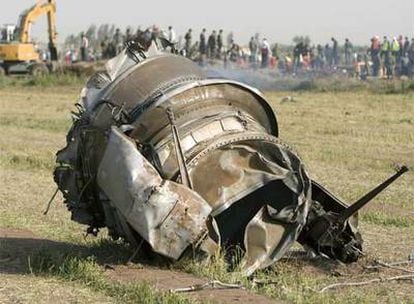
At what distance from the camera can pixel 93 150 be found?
25.2 ft

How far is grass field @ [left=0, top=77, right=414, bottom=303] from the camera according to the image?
6918mm

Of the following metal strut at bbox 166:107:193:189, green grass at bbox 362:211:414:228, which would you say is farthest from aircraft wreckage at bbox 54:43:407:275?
green grass at bbox 362:211:414:228

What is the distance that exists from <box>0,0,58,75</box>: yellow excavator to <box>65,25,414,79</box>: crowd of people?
2.38m

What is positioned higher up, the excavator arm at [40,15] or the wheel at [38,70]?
the excavator arm at [40,15]

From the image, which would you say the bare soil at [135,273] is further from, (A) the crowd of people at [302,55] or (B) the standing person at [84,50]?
(B) the standing person at [84,50]

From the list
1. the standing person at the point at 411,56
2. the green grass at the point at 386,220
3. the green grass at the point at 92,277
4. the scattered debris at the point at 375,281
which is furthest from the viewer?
the standing person at the point at 411,56

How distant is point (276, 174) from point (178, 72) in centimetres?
137

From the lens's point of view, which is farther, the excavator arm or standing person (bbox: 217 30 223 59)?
the excavator arm

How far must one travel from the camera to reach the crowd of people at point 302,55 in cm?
4050

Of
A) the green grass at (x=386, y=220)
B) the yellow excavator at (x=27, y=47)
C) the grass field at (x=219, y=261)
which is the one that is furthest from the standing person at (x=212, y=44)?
the green grass at (x=386, y=220)

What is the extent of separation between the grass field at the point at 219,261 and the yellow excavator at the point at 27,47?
23476mm

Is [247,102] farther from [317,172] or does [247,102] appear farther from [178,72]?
[317,172]

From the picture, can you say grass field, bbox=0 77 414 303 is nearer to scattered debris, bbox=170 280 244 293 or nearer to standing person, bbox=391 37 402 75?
scattered debris, bbox=170 280 244 293

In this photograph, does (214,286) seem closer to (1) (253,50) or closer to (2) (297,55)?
(1) (253,50)
